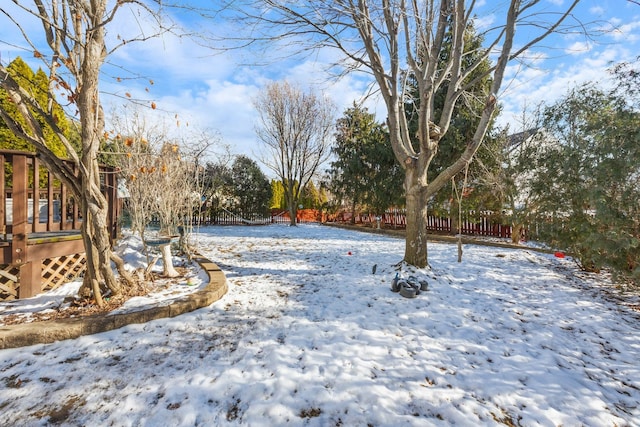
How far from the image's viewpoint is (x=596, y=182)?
3998 mm

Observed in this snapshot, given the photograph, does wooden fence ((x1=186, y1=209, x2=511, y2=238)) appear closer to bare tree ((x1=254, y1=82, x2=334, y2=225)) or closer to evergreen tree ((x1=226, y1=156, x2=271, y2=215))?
evergreen tree ((x1=226, y1=156, x2=271, y2=215))

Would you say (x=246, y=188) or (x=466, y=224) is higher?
(x=246, y=188)

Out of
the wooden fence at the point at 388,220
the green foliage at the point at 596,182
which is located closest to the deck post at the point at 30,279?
the wooden fence at the point at 388,220

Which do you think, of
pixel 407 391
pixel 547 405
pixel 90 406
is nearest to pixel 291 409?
pixel 407 391

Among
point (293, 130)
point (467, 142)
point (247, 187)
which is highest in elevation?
point (293, 130)

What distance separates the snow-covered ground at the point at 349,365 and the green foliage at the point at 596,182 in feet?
2.80

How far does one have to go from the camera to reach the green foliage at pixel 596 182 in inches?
142

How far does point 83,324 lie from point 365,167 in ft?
45.2

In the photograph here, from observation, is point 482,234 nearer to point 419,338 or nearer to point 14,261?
point 419,338

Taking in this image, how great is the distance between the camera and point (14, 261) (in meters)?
3.21

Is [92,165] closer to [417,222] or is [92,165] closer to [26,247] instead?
[26,247]

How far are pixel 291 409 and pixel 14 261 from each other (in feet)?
12.3

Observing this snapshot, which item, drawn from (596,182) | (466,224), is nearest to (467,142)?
(466,224)

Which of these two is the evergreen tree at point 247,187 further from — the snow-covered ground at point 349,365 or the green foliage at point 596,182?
the green foliage at point 596,182
